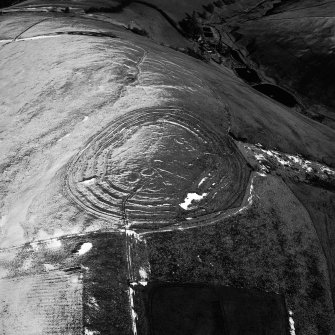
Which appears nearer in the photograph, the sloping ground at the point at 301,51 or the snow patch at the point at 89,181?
the snow patch at the point at 89,181

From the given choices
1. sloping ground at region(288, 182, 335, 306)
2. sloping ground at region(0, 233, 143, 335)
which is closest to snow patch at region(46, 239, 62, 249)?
sloping ground at region(0, 233, 143, 335)

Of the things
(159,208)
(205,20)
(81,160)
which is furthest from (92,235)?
(205,20)

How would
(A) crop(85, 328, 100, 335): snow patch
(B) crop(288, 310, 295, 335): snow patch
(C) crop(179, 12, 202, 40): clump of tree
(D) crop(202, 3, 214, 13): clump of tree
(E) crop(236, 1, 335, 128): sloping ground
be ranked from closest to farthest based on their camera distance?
1. (A) crop(85, 328, 100, 335): snow patch
2. (B) crop(288, 310, 295, 335): snow patch
3. (E) crop(236, 1, 335, 128): sloping ground
4. (C) crop(179, 12, 202, 40): clump of tree
5. (D) crop(202, 3, 214, 13): clump of tree

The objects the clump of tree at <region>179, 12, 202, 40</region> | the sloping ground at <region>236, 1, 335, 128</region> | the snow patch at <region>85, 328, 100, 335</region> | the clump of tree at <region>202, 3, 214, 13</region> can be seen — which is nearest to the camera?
the snow patch at <region>85, 328, 100, 335</region>

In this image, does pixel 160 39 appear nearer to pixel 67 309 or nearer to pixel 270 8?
pixel 270 8

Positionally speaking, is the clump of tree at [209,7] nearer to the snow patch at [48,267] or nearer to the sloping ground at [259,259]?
the sloping ground at [259,259]

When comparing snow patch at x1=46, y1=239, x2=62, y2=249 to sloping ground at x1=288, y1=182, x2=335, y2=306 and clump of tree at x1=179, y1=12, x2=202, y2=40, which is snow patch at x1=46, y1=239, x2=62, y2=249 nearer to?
sloping ground at x1=288, y1=182, x2=335, y2=306

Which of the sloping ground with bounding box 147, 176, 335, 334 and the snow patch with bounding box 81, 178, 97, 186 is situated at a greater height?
the snow patch with bounding box 81, 178, 97, 186

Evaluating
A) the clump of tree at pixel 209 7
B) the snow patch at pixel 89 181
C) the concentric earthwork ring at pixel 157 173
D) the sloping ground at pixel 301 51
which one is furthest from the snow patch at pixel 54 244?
the clump of tree at pixel 209 7
